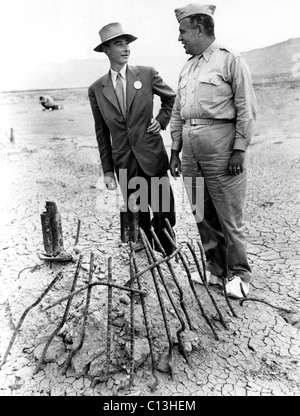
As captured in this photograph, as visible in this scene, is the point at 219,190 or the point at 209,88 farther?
the point at 219,190

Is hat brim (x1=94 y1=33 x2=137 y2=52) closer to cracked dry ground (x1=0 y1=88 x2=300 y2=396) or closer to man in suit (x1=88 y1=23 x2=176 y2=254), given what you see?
man in suit (x1=88 y1=23 x2=176 y2=254)

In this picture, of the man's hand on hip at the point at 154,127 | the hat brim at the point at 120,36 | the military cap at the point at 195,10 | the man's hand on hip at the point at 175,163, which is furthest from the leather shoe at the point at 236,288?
the hat brim at the point at 120,36

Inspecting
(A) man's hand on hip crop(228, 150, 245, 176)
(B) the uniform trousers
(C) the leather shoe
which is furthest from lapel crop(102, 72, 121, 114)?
(C) the leather shoe

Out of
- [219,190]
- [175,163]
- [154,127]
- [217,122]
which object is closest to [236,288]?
[219,190]

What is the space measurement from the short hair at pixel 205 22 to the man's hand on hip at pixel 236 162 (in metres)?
0.87

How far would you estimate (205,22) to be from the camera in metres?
2.71

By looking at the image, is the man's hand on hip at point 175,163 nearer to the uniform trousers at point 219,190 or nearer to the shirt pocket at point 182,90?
the uniform trousers at point 219,190

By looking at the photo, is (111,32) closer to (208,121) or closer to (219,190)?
(208,121)

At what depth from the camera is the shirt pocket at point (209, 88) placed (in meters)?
2.67

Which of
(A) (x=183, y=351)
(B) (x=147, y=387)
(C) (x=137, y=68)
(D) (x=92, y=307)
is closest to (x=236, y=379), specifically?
(A) (x=183, y=351)

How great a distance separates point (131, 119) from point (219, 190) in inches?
38.1

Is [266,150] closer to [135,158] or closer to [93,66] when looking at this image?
[135,158]

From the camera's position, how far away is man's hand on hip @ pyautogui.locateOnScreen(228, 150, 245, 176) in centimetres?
276
